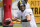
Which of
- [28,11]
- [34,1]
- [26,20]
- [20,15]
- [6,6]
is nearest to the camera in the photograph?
[26,20]

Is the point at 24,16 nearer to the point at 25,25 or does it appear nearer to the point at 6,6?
the point at 25,25

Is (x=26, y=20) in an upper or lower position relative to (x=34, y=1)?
lower

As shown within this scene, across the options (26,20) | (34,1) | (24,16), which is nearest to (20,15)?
(24,16)

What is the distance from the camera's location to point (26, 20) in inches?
97.5

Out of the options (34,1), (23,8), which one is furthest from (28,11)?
(34,1)

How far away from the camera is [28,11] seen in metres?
2.67

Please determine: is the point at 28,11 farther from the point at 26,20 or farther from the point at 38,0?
the point at 38,0

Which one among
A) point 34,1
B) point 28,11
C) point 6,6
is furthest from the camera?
point 34,1

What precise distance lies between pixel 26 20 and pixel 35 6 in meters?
3.33

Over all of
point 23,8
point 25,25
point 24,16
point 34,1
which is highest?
point 34,1

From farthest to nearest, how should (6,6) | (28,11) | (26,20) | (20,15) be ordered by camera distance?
(6,6) → (20,15) → (28,11) → (26,20)

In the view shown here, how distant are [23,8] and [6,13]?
860 mm

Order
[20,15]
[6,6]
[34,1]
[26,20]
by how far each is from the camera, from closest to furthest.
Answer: [26,20]
[20,15]
[6,6]
[34,1]

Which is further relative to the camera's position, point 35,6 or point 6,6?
point 35,6
